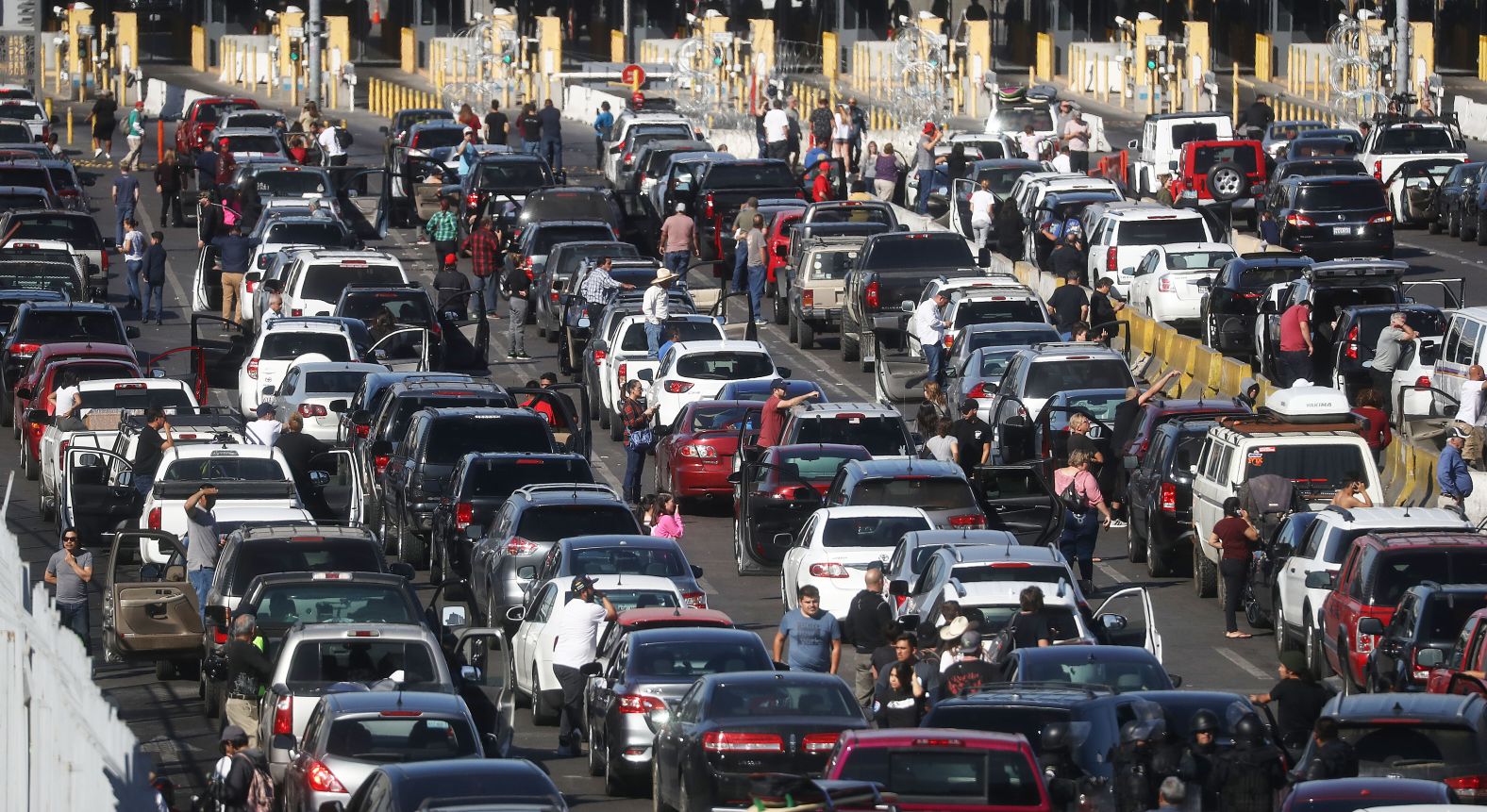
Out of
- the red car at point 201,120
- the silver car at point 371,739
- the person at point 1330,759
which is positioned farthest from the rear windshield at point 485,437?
the red car at point 201,120

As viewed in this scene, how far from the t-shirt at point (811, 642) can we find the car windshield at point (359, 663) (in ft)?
9.74

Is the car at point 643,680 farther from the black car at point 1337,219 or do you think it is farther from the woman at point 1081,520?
the black car at point 1337,219

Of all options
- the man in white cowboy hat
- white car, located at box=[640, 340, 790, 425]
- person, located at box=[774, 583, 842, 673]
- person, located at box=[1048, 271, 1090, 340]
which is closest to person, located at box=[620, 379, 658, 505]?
white car, located at box=[640, 340, 790, 425]

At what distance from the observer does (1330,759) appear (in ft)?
50.7

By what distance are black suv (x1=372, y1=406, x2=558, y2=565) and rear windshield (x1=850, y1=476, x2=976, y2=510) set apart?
348cm

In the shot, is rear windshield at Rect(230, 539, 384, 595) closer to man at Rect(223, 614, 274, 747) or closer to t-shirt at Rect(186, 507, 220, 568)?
man at Rect(223, 614, 274, 747)

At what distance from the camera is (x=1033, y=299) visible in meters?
35.1

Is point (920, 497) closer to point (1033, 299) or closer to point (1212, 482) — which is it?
point (1212, 482)

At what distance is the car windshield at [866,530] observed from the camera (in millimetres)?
23469

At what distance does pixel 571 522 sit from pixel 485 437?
371cm

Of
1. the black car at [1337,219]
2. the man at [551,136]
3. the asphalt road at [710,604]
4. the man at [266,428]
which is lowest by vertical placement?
the asphalt road at [710,604]

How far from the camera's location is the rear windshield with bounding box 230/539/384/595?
2117 centimetres

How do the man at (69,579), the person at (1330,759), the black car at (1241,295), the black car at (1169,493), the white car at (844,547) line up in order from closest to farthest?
the person at (1330,759) → the man at (69,579) → the white car at (844,547) → the black car at (1169,493) → the black car at (1241,295)

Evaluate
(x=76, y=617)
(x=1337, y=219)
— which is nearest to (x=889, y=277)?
(x=1337, y=219)
